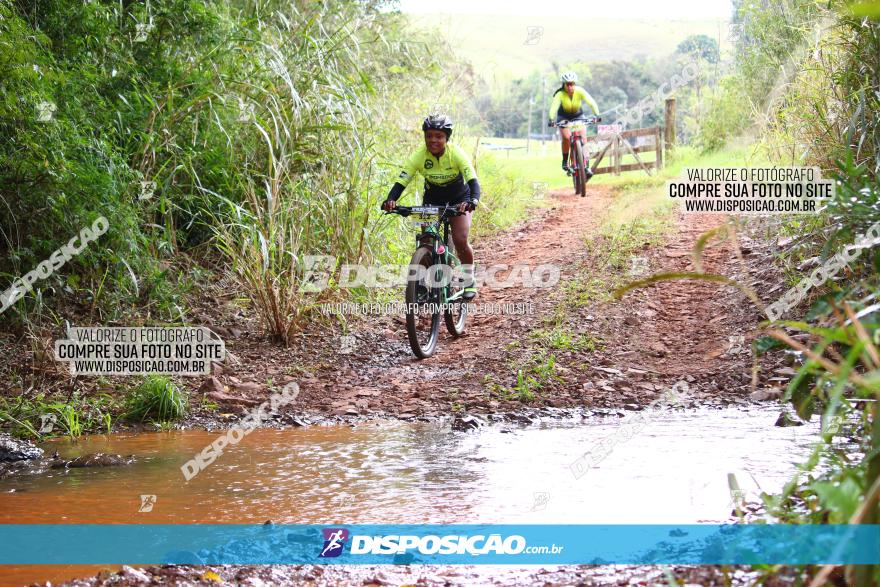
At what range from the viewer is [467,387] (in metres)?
6.79

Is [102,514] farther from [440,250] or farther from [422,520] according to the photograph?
[440,250]

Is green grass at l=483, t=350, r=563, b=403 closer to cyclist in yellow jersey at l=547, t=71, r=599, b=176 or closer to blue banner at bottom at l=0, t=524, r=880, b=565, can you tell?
blue banner at bottom at l=0, t=524, r=880, b=565

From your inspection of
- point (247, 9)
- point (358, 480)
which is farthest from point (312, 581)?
point (247, 9)

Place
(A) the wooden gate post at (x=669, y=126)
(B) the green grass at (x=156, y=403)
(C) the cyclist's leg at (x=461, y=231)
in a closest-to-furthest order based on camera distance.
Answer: (B) the green grass at (x=156, y=403) < (C) the cyclist's leg at (x=461, y=231) < (A) the wooden gate post at (x=669, y=126)

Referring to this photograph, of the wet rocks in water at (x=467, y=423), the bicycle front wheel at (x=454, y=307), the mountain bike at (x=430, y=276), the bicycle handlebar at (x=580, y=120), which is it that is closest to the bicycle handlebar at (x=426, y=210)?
the mountain bike at (x=430, y=276)

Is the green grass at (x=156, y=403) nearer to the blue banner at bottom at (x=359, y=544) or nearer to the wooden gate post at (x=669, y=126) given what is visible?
the blue banner at bottom at (x=359, y=544)

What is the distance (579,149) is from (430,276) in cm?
811

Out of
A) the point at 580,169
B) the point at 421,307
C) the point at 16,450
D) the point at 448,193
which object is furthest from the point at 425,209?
the point at 580,169

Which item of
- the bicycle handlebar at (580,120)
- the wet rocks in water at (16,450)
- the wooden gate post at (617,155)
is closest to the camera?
the wet rocks in water at (16,450)

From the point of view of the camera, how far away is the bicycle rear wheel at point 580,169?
15.1 m

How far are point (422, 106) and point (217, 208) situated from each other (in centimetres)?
514

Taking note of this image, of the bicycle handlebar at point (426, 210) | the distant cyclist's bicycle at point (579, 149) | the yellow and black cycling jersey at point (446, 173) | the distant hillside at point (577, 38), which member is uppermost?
the distant hillside at point (577, 38)

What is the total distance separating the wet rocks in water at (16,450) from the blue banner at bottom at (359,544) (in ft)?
4.24

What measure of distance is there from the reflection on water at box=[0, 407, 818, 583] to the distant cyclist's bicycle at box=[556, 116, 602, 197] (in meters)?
9.60
